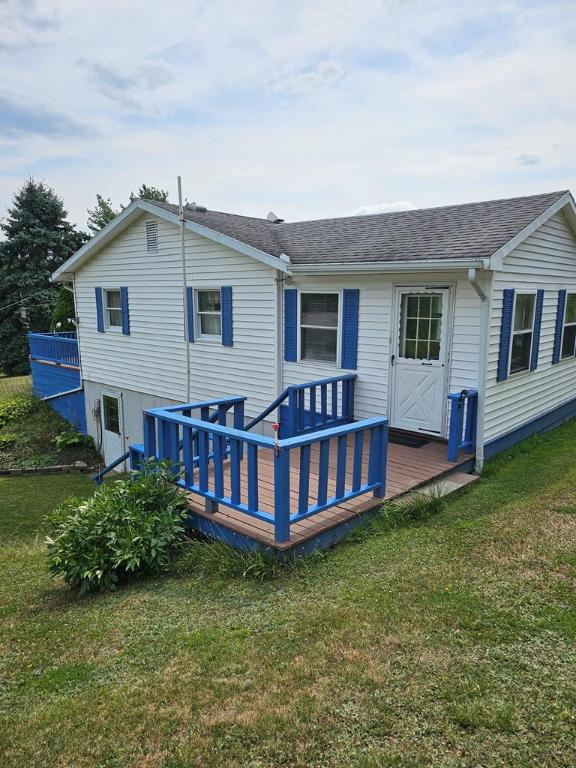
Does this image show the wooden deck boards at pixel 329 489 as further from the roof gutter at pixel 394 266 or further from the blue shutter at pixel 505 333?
the roof gutter at pixel 394 266

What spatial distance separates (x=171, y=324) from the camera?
10500 millimetres

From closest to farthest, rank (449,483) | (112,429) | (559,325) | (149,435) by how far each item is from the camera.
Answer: (149,435)
(449,483)
(559,325)
(112,429)

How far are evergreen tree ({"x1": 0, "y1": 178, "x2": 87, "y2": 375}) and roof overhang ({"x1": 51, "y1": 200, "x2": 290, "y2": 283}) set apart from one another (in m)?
17.0

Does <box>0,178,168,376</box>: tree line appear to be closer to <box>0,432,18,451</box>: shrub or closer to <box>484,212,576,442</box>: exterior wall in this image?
<box>0,432,18,451</box>: shrub

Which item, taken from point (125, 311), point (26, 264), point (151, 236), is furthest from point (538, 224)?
point (26, 264)

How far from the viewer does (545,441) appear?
26.0 feet

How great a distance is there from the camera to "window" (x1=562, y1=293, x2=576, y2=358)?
9000mm

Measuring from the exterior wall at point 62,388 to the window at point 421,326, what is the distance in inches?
398

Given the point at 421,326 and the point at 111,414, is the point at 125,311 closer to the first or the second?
the point at 111,414

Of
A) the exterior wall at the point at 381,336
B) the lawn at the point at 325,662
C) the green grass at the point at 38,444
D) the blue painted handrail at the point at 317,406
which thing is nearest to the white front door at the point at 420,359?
the exterior wall at the point at 381,336

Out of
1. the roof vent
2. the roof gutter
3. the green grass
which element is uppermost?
the roof vent

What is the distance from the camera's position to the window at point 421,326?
6797mm

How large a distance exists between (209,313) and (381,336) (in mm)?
3884

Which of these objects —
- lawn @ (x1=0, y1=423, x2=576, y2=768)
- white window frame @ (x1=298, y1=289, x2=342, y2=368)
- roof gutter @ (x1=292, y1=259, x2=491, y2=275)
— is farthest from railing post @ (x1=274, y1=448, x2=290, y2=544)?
white window frame @ (x1=298, y1=289, x2=342, y2=368)
